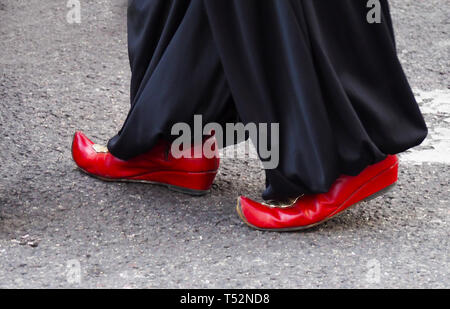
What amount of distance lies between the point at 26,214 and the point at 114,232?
0.92 ft

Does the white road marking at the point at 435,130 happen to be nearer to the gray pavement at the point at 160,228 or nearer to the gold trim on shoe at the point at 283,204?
the gray pavement at the point at 160,228

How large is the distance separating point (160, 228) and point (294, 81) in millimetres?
565

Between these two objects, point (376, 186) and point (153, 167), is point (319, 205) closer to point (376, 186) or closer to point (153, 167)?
point (376, 186)

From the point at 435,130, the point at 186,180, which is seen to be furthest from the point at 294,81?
the point at 435,130

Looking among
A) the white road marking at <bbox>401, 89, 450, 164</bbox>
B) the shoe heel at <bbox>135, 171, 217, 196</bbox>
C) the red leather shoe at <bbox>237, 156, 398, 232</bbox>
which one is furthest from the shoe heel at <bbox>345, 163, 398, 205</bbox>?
the white road marking at <bbox>401, 89, 450, 164</bbox>

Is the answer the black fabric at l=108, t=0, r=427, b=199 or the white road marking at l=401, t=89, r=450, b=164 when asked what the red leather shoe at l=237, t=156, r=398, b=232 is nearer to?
the black fabric at l=108, t=0, r=427, b=199

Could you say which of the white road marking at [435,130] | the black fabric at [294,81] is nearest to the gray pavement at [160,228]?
the white road marking at [435,130]

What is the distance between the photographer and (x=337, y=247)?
2334 millimetres

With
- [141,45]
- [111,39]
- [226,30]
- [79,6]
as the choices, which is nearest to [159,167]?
[141,45]

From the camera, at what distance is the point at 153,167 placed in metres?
2.64

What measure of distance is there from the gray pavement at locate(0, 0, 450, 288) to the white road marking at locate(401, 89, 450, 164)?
0.02 metres

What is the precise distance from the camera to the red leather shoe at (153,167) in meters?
2.58

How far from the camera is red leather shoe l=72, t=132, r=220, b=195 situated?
8.46 ft

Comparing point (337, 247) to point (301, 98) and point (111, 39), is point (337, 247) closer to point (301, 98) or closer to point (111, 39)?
point (301, 98)
